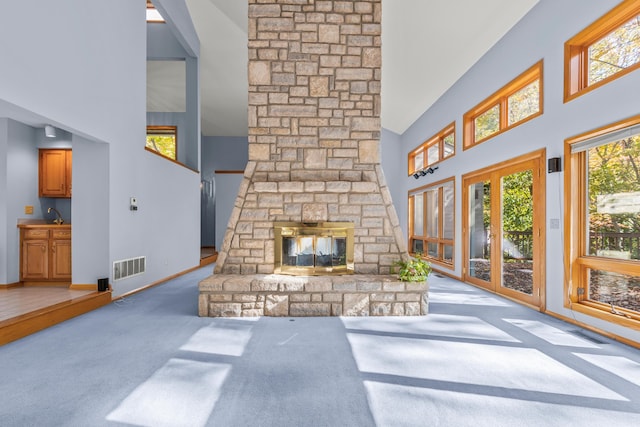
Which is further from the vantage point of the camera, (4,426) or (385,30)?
(385,30)

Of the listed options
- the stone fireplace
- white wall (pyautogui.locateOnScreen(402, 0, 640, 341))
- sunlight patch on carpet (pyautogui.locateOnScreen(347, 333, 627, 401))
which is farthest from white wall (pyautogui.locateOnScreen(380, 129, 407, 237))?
sunlight patch on carpet (pyautogui.locateOnScreen(347, 333, 627, 401))

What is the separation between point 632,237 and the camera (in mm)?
2625

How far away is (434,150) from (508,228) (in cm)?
304

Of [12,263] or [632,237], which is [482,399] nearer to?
[632,237]

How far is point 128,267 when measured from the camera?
4098mm

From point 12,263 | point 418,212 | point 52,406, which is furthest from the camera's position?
point 418,212

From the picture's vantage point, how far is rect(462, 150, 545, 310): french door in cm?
362

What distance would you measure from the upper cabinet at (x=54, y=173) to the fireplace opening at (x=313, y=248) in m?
3.44

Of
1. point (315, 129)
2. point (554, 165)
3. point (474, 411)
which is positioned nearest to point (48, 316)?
point (315, 129)

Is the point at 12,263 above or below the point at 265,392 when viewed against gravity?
above

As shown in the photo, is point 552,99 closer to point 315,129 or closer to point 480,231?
point 480,231

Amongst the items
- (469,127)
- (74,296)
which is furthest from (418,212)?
(74,296)

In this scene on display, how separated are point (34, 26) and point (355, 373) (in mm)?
4055

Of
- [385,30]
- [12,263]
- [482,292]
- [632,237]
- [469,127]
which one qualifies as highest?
[385,30]
